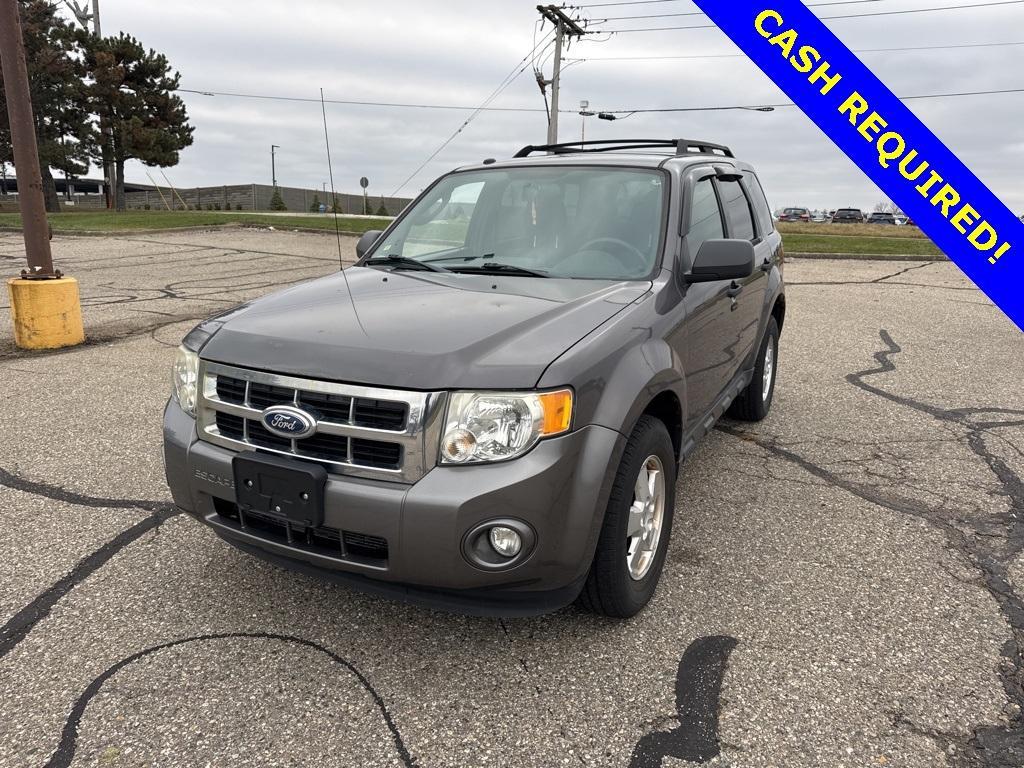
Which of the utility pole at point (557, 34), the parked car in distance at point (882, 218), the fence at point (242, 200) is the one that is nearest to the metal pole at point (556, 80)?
the utility pole at point (557, 34)

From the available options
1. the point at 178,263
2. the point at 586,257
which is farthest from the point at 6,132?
the point at 586,257

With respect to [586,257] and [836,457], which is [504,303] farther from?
[836,457]

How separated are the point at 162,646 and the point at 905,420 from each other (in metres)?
5.18

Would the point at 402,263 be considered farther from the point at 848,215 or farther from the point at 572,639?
the point at 848,215

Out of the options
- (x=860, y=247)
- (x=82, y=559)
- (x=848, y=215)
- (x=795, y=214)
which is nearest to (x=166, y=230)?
(x=860, y=247)

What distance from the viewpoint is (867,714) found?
2.54m

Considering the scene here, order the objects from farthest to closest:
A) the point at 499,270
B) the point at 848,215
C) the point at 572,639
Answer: the point at 848,215 → the point at 499,270 → the point at 572,639

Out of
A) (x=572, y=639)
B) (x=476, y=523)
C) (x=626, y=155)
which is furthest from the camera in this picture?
(x=626, y=155)

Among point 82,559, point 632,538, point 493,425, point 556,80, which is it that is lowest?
point 82,559

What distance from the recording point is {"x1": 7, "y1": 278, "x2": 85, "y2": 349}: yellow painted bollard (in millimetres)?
7434

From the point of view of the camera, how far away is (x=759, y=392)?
220 inches

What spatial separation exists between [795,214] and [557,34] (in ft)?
102

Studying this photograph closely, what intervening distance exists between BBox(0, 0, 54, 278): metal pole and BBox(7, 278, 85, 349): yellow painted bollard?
0.16 metres

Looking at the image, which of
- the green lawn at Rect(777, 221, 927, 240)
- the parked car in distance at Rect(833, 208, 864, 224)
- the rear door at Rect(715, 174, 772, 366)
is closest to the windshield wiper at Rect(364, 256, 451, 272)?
the rear door at Rect(715, 174, 772, 366)
